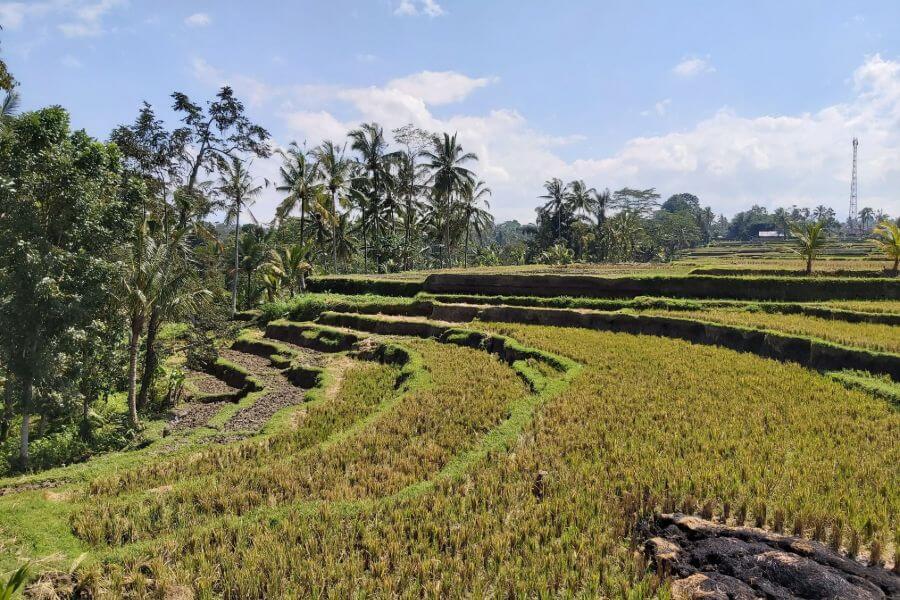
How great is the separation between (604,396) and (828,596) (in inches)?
239

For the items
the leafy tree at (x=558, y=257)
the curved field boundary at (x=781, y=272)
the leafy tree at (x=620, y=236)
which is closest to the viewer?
the curved field boundary at (x=781, y=272)

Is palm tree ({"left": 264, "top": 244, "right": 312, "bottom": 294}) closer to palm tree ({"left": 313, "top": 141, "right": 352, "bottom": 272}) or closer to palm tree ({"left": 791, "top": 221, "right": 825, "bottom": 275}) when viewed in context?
palm tree ({"left": 313, "top": 141, "right": 352, "bottom": 272})

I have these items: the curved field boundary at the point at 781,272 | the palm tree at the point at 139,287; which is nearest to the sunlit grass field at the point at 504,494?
the palm tree at the point at 139,287

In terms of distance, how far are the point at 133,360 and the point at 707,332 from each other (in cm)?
1588

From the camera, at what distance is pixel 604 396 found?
401 inches

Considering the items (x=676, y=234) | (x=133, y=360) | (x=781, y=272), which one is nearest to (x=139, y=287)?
(x=133, y=360)

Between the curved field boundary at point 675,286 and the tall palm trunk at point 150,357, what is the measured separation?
13.5m

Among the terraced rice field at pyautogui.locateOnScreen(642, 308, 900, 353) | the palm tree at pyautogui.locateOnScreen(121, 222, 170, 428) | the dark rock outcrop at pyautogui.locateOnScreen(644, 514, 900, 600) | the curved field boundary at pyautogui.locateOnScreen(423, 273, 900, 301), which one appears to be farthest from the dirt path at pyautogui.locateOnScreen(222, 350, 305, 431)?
the terraced rice field at pyautogui.locateOnScreen(642, 308, 900, 353)

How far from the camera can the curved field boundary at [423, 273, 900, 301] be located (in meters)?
17.5

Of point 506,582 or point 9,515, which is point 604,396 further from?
point 9,515

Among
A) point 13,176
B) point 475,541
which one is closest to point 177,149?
point 13,176

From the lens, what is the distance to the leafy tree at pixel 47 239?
9.80 meters

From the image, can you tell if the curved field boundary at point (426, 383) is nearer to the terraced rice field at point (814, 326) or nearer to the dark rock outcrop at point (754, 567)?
the dark rock outcrop at point (754, 567)

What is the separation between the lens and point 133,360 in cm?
1324
